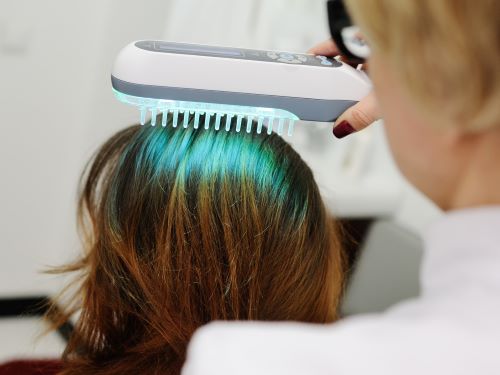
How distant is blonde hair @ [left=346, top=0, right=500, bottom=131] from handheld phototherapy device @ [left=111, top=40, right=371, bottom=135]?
12.2 inches

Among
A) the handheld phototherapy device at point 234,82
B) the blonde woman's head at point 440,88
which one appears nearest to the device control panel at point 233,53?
the handheld phototherapy device at point 234,82

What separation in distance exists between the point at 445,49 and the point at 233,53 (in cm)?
37

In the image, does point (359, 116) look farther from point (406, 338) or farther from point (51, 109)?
point (51, 109)

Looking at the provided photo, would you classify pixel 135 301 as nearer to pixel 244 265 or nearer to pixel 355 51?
pixel 244 265

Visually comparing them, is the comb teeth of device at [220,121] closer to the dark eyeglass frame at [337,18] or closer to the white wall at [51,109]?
the dark eyeglass frame at [337,18]

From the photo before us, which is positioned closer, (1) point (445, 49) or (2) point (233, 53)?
(1) point (445, 49)

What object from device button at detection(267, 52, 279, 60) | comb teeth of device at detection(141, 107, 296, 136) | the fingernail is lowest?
comb teeth of device at detection(141, 107, 296, 136)

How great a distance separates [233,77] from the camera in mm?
702

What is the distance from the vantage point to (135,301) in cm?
82

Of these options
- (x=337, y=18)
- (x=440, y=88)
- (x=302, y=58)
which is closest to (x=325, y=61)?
(x=302, y=58)

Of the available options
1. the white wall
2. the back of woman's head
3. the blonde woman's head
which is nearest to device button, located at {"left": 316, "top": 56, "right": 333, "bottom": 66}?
the back of woman's head

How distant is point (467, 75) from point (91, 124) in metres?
1.60

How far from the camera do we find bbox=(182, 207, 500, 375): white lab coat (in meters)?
0.37

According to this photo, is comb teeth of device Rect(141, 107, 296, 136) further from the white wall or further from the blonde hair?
the white wall
